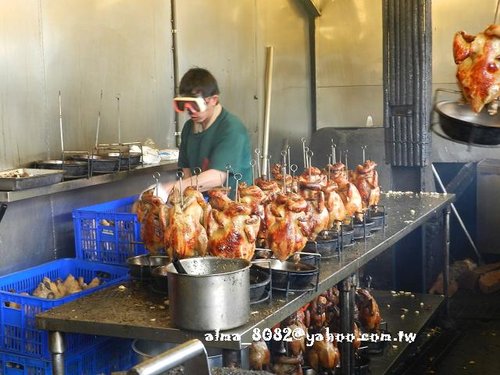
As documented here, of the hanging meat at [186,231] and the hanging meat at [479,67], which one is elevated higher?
the hanging meat at [479,67]

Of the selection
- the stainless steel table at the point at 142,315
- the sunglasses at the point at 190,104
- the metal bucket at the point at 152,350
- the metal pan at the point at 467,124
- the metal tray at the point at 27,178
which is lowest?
the metal bucket at the point at 152,350

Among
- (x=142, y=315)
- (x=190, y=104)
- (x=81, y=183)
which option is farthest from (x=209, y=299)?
(x=81, y=183)

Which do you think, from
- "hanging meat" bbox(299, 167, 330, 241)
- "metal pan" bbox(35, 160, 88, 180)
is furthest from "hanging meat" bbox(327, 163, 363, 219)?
"metal pan" bbox(35, 160, 88, 180)

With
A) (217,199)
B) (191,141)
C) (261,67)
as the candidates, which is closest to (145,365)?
(217,199)

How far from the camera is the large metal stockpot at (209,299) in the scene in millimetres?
2475

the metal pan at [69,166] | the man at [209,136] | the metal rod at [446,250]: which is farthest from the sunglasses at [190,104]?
the metal rod at [446,250]

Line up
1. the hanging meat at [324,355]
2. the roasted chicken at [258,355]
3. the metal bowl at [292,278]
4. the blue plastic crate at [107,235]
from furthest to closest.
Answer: the hanging meat at [324,355], the blue plastic crate at [107,235], the roasted chicken at [258,355], the metal bowl at [292,278]

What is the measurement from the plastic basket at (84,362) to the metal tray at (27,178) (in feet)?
3.10

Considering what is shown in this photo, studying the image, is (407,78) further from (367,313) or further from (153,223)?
(153,223)

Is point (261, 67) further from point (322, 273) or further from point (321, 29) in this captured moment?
point (322, 273)

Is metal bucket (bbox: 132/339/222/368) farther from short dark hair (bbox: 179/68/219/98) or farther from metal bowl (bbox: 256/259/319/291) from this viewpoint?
short dark hair (bbox: 179/68/219/98)

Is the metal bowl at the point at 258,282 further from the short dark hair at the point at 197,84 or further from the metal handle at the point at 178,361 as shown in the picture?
the short dark hair at the point at 197,84

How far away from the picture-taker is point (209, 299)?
248cm

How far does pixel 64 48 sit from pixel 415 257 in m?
3.39
